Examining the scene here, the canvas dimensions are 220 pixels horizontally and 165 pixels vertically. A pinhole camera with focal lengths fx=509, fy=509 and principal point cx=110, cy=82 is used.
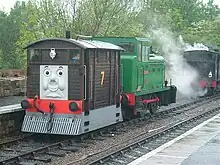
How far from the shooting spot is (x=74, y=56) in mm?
13047

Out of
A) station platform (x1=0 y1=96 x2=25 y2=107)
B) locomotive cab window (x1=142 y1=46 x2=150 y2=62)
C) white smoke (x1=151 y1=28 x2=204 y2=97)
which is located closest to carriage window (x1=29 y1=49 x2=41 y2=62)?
station platform (x1=0 y1=96 x2=25 y2=107)

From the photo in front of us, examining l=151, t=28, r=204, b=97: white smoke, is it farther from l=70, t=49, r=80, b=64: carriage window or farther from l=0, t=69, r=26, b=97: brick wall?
l=70, t=49, r=80, b=64: carriage window

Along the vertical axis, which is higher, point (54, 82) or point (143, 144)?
point (54, 82)

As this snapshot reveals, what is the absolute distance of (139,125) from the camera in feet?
55.0

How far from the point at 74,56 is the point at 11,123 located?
271 centimetres

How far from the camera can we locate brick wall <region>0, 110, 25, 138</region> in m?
13.6

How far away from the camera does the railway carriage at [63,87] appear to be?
12.9 meters

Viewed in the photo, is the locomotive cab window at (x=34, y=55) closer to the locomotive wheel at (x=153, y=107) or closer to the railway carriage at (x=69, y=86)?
the railway carriage at (x=69, y=86)

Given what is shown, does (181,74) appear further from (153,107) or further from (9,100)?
(9,100)

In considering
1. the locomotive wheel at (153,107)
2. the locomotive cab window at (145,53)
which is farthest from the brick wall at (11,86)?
the locomotive cab window at (145,53)

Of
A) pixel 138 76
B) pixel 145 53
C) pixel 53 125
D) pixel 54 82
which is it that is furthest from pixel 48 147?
pixel 145 53

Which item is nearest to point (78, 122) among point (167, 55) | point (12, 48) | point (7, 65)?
point (167, 55)

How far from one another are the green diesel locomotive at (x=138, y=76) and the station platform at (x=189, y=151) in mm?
2381

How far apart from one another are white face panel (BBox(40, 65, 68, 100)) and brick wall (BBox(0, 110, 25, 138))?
1.20m
